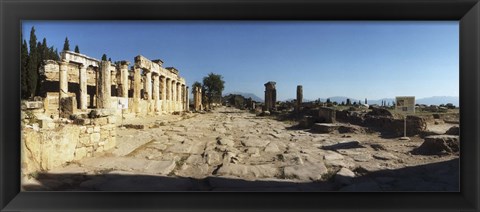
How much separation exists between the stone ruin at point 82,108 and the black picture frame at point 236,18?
0.58 meters

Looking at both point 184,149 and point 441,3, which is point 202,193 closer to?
point 441,3

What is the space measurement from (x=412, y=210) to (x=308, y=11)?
7.25 feet

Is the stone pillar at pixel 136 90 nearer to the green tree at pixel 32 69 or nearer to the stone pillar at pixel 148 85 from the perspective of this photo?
the stone pillar at pixel 148 85

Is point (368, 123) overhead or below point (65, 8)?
below

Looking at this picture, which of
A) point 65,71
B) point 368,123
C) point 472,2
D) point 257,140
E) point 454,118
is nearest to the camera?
point 472,2

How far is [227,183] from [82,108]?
47.4ft

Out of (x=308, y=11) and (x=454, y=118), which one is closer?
(x=308, y=11)

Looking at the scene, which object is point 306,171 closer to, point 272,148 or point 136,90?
point 272,148

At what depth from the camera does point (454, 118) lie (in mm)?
12898

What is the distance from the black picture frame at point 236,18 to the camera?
2768mm

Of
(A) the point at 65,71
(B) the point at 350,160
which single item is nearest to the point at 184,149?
(B) the point at 350,160

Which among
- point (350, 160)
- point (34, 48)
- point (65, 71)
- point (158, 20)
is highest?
point (34, 48)

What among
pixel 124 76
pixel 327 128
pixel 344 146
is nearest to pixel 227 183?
pixel 344 146

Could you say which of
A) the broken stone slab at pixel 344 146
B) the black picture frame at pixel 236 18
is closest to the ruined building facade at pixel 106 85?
the broken stone slab at pixel 344 146
